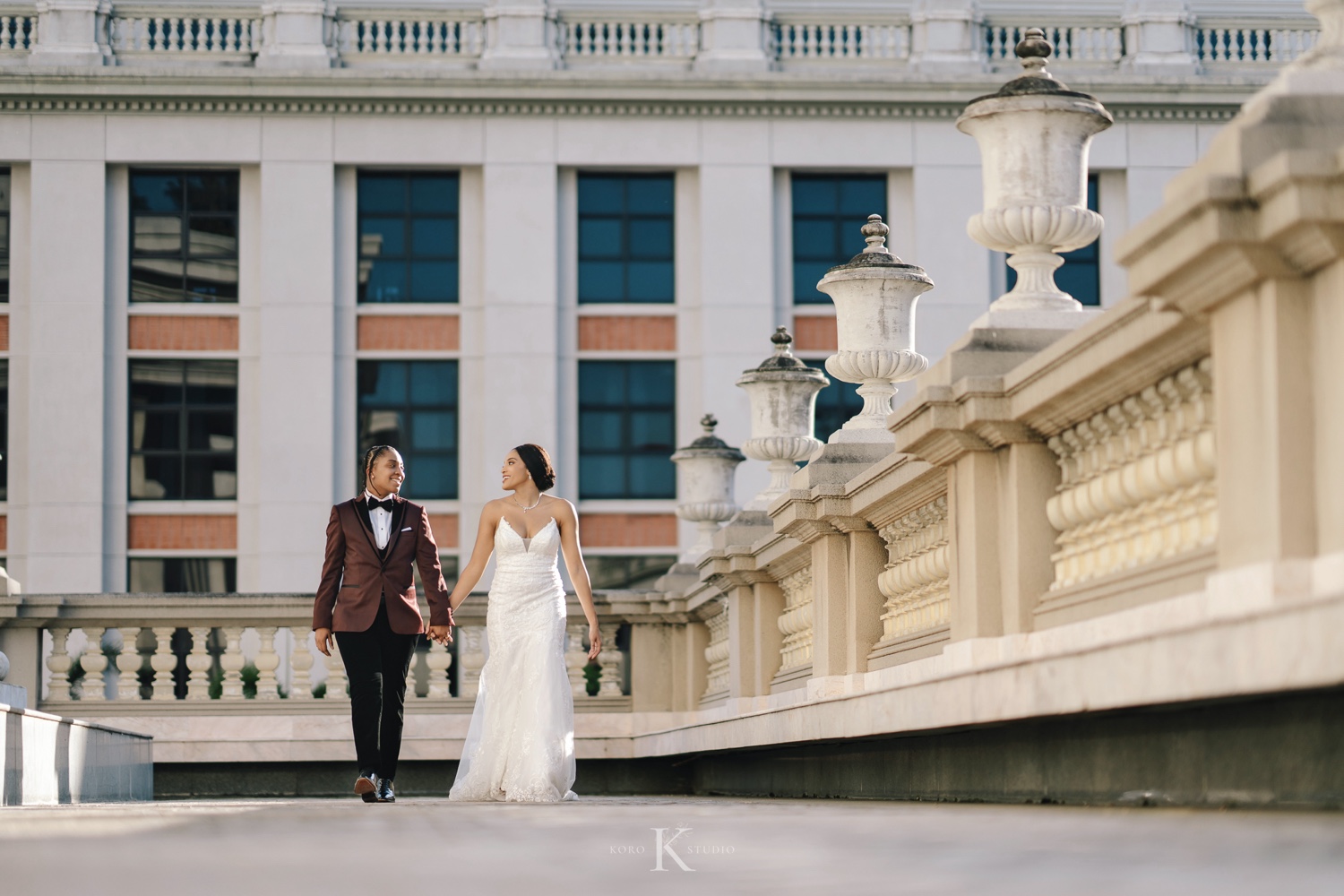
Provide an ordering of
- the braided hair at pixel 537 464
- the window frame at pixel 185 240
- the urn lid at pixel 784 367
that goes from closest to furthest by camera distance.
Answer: the braided hair at pixel 537 464, the urn lid at pixel 784 367, the window frame at pixel 185 240

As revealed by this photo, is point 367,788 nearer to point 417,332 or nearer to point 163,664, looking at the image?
point 163,664

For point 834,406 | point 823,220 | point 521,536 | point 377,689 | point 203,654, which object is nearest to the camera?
point 377,689

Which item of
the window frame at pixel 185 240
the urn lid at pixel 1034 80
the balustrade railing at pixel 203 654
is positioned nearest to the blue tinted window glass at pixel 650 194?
the window frame at pixel 185 240

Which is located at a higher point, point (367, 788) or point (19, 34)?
point (19, 34)

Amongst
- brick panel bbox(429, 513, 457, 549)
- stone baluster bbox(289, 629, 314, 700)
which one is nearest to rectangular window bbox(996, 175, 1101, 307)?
brick panel bbox(429, 513, 457, 549)

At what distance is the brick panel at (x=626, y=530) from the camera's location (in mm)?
35500

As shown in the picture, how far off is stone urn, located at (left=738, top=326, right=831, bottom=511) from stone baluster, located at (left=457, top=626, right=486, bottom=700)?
3.46 metres

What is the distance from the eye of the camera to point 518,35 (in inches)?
1380

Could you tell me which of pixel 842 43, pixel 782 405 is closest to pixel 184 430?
pixel 842 43

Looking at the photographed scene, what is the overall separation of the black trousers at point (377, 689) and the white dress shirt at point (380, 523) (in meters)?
0.36

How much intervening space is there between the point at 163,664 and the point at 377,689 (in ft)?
18.5

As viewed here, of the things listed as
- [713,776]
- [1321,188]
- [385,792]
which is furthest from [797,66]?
A: [1321,188]

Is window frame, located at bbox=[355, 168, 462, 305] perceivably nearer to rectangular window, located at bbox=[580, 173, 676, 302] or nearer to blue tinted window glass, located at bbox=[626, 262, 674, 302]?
rectangular window, located at bbox=[580, 173, 676, 302]

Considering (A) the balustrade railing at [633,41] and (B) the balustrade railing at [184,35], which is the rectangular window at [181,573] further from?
(A) the balustrade railing at [633,41]
